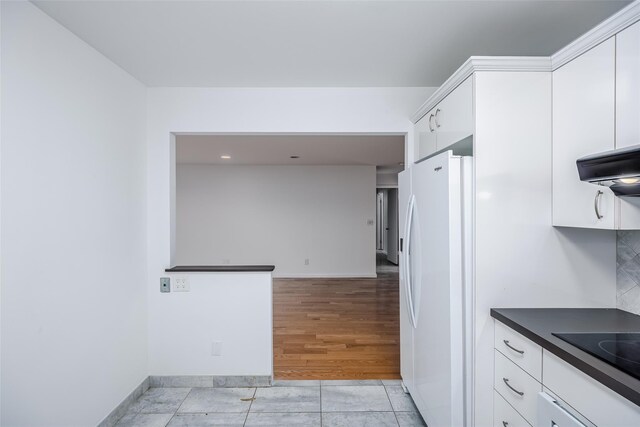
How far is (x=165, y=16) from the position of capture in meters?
1.64

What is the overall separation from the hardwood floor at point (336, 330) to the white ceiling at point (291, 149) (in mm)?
2323

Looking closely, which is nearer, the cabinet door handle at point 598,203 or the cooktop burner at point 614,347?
the cooktop burner at point 614,347

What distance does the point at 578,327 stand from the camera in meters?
1.40

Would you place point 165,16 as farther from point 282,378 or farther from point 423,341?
point 282,378

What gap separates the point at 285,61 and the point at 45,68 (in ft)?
Result: 4.18

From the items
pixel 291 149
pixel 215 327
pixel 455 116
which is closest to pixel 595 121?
pixel 455 116

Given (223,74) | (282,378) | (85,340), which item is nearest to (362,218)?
(282,378)

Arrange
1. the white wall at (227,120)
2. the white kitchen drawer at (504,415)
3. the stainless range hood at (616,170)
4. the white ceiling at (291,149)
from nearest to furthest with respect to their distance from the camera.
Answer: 1. the stainless range hood at (616,170)
2. the white kitchen drawer at (504,415)
3. the white wall at (227,120)
4. the white ceiling at (291,149)

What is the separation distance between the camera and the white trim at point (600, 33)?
3.94ft

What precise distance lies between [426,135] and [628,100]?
3.74 feet

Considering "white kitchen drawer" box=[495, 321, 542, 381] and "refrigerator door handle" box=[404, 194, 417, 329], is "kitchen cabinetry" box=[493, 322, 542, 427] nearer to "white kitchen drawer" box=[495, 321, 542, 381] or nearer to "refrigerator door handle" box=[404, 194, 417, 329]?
"white kitchen drawer" box=[495, 321, 542, 381]

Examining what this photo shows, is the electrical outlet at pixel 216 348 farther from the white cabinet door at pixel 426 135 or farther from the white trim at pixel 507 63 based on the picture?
the white trim at pixel 507 63

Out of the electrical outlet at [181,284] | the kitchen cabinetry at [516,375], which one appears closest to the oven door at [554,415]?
the kitchen cabinetry at [516,375]

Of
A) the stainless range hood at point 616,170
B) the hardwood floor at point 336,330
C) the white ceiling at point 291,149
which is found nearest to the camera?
the stainless range hood at point 616,170
